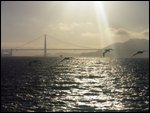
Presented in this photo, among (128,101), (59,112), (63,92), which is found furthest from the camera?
(63,92)

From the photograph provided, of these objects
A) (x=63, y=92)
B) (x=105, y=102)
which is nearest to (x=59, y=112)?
(x=105, y=102)

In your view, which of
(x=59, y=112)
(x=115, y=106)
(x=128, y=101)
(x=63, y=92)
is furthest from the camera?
(x=63, y=92)

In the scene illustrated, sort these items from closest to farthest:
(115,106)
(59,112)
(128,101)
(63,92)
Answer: (59,112)
(115,106)
(128,101)
(63,92)

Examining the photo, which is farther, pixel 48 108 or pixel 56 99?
pixel 56 99

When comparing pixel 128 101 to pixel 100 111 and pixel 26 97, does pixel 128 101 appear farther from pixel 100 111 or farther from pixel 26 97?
pixel 26 97

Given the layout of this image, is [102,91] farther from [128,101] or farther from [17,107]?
[17,107]

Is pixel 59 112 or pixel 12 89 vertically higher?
pixel 12 89

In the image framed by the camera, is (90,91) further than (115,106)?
Yes

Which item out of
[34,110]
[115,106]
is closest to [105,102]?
[115,106]
